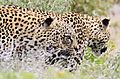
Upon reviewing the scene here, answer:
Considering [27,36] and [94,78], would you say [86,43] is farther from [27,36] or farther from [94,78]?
[94,78]

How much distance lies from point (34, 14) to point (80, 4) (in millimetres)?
5536

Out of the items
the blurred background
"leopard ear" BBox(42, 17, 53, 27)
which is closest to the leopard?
"leopard ear" BBox(42, 17, 53, 27)

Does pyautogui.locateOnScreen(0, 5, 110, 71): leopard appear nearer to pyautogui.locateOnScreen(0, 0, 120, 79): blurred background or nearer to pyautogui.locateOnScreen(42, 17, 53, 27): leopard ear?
pyautogui.locateOnScreen(42, 17, 53, 27): leopard ear

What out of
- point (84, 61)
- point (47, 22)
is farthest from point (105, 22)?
point (84, 61)

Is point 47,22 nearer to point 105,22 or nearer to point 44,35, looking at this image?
point 44,35

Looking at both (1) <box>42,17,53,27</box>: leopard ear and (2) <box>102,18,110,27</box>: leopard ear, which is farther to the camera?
(2) <box>102,18,110,27</box>: leopard ear

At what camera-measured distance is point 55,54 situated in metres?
9.70

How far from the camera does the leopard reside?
958cm

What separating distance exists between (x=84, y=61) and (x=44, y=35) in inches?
33.5

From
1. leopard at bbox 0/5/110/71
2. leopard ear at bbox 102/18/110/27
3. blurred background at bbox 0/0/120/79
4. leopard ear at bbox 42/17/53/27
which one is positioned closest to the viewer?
blurred background at bbox 0/0/120/79

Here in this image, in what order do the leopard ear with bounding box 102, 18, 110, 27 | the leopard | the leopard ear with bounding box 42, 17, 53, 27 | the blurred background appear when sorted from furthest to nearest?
the leopard ear with bounding box 102, 18, 110, 27, the leopard ear with bounding box 42, 17, 53, 27, the leopard, the blurred background

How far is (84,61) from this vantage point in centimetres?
947

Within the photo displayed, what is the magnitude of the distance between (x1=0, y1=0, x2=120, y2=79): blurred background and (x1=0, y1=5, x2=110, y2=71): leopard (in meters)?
0.33

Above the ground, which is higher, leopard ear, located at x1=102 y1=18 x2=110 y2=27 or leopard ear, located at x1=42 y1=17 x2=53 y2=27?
leopard ear, located at x1=42 y1=17 x2=53 y2=27
